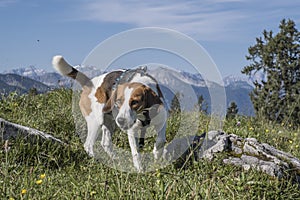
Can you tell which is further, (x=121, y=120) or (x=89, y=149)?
(x=89, y=149)

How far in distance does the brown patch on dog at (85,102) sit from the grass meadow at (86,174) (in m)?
0.44

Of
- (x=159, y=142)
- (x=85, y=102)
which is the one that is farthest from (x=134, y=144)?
(x=85, y=102)

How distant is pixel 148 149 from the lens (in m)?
6.37

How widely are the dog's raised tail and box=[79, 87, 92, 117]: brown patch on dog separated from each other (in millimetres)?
85

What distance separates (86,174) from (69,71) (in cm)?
221

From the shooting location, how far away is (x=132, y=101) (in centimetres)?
564

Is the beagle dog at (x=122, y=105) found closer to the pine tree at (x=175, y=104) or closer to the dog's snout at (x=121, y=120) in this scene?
the dog's snout at (x=121, y=120)

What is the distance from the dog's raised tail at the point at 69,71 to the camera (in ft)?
22.3

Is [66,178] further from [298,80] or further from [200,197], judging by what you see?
[298,80]

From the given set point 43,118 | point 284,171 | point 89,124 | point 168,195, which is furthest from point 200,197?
point 43,118

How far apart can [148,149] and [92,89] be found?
120 centimetres

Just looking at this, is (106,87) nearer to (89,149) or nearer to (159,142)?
(89,149)

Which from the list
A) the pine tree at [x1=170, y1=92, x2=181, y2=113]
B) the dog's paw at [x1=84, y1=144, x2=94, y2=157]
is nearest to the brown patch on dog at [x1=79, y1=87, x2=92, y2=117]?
the dog's paw at [x1=84, y1=144, x2=94, y2=157]

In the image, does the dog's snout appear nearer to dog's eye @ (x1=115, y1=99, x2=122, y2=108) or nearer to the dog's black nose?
the dog's black nose
